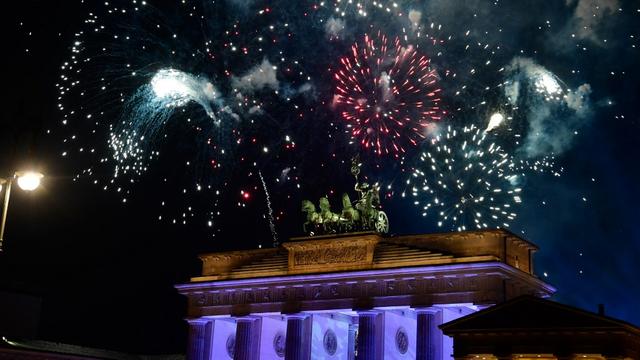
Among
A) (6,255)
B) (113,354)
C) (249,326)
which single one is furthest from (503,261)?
(6,255)

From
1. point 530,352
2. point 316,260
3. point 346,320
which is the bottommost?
point 530,352

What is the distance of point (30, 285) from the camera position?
58281mm

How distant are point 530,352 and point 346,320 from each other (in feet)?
68.8

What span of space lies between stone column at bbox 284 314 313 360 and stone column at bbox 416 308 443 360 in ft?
24.6

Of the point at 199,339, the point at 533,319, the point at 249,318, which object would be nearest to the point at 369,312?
the point at 249,318

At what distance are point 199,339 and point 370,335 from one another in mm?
13142

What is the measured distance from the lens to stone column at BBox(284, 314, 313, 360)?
158 ft

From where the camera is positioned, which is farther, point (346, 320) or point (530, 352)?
point (346, 320)

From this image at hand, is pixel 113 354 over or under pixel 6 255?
under

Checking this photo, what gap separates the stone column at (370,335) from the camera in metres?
45.8

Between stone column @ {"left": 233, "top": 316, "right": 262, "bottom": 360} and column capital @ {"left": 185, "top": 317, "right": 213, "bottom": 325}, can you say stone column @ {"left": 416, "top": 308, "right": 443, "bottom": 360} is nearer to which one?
stone column @ {"left": 233, "top": 316, "right": 262, "bottom": 360}

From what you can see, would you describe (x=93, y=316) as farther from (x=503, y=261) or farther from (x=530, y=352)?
(x=530, y=352)

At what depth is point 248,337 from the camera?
51219 millimetres

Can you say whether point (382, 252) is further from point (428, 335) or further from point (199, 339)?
point (199, 339)
